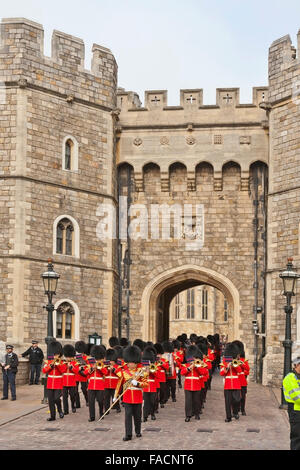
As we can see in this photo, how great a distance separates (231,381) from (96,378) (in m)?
2.90

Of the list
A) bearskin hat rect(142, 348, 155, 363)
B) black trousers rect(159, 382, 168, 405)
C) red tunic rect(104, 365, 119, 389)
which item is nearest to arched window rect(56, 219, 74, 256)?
black trousers rect(159, 382, 168, 405)

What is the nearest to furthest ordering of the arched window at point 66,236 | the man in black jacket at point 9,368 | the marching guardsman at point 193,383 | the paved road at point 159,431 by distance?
the paved road at point 159,431, the marching guardsman at point 193,383, the man in black jacket at point 9,368, the arched window at point 66,236

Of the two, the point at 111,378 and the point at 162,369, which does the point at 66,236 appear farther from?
the point at 111,378

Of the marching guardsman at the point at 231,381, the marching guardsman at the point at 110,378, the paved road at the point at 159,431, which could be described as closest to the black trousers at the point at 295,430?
the paved road at the point at 159,431

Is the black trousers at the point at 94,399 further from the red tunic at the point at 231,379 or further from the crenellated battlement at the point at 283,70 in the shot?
the crenellated battlement at the point at 283,70

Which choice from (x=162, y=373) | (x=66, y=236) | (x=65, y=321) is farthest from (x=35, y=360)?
(x=162, y=373)

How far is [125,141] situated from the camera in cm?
3166

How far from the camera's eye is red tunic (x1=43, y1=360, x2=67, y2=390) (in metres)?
18.5

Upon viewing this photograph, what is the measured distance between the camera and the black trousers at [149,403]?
729 inches

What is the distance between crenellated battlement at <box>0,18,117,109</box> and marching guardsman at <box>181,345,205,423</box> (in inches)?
487

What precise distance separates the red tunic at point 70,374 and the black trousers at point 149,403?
2020 mm
